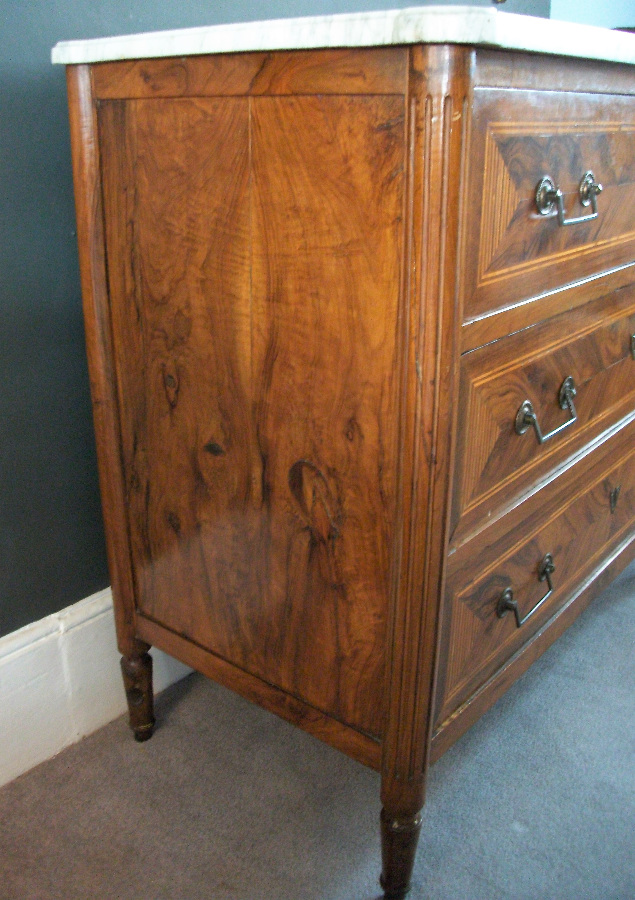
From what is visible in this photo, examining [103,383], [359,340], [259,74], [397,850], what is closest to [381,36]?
[259,74]

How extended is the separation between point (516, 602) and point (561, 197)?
1.74ft

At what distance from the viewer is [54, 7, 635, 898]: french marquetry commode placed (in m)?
0.77

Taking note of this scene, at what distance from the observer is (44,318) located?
45.8 inches

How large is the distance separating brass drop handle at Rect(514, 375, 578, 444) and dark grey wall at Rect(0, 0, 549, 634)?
25.9 inches

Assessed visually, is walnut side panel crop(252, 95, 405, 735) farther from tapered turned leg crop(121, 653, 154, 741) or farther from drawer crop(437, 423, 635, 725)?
tapered turned leg crop(121, 653, 154, 741)

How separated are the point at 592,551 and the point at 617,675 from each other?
0.31 meters

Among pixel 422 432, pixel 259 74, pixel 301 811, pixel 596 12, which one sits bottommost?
pixel 301 811

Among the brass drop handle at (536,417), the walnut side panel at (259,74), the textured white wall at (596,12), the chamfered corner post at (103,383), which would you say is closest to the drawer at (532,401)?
the brass drop handle at (536,417)

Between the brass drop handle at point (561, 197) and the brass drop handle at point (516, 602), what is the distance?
18.3 inches

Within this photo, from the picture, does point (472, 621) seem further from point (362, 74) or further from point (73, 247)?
point (73, 247)

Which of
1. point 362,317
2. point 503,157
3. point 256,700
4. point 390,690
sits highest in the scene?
point 503,157

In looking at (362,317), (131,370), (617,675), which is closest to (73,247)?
(131,370)

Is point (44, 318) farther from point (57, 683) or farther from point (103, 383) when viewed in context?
point (57, 683)

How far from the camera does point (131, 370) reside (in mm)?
1098
